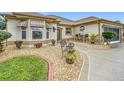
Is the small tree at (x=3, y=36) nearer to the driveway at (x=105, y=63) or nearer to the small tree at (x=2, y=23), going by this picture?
the small tree at (x=2, y=23)

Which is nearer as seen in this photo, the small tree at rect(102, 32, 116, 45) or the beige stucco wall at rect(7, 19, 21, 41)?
the beige stucco wall at rect(7, 19, 21, 41)

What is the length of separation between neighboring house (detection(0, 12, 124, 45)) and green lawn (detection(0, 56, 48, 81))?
1.18 ft

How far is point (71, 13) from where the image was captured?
118 inches

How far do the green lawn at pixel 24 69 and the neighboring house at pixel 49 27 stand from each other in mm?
360

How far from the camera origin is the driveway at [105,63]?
116 inches

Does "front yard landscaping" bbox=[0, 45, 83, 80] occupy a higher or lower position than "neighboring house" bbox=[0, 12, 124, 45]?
lower

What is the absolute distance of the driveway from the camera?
2.95 metres

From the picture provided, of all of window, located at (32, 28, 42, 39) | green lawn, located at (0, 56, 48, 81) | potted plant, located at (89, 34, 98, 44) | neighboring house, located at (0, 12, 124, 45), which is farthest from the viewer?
potted plant, located at (89, 34, 98, 44)

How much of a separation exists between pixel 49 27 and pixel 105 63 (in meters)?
1.32

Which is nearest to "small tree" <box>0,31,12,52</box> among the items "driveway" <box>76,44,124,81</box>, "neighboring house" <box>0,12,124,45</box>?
"neighboring house" <box>0,12,124,45</box>

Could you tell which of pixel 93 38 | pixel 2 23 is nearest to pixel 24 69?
pixel 2 23

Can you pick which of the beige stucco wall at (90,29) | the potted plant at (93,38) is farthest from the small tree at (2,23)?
the potted plant at (93,38)

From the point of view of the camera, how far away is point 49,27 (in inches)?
130

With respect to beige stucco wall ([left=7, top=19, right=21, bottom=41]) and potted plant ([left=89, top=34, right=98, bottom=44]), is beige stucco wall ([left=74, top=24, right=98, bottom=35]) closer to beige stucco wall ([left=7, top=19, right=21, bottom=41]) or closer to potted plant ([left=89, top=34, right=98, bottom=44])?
potted plant ([left=89, top=34, right=98, bottom=44])
